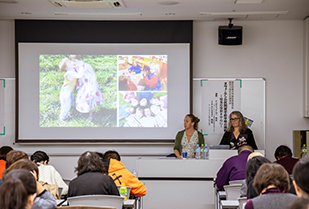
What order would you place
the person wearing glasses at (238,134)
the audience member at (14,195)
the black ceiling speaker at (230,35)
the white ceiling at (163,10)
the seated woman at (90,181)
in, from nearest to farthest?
the audience member at (14,195) → the seated woman at (90,181) → the white ceiling at (163,10) → the person wearing glasses at (238,134) → the black ceiling speaker at (230,35)

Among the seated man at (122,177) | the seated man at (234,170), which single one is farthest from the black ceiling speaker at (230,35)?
the seated man at (122,177)

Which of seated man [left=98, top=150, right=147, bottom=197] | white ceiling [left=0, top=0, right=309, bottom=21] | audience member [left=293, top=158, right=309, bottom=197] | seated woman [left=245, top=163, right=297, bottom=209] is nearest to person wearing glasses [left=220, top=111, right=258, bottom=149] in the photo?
white ceiling [left=0, top=0, right=309, bottom=21]

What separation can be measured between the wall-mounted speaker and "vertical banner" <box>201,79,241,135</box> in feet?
2.27

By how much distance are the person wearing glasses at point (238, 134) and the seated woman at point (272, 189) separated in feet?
11.5

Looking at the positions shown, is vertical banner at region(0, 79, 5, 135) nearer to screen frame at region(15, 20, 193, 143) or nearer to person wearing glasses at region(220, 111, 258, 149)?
screen frame at region(15, 20, 193, 143)

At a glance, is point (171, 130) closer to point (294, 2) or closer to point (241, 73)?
point (241, 73)

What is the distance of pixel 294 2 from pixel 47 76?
4294mm

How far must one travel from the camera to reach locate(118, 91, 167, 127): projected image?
22.0ft

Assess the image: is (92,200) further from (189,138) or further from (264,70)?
(264,70)

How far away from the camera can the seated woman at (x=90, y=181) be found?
3127 mm

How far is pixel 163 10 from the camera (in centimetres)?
597

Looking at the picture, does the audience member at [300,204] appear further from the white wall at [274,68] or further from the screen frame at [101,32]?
the white wall at [274,68]

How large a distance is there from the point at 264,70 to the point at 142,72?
219 cm

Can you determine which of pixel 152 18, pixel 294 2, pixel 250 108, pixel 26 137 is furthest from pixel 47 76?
pixel 294 2
